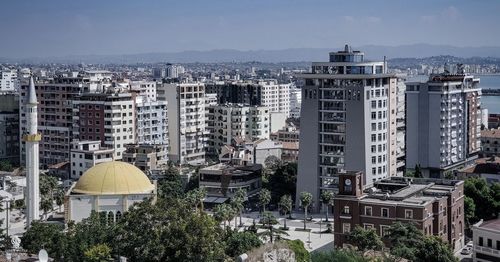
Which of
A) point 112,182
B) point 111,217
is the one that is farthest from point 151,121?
point 111,217

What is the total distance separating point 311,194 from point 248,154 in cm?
1142

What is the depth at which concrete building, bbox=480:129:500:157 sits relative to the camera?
51719 mm

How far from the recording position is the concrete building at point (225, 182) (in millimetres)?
39875

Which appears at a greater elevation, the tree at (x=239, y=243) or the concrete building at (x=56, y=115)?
the concrete building at (x=56, y=115)

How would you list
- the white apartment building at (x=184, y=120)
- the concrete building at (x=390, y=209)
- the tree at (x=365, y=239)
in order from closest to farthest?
the tree at (x=365, y=239) → the concrete building at (x=390, y=209) → the white apartment building at (x=184, y=120)

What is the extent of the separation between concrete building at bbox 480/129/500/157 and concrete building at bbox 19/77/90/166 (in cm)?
2768

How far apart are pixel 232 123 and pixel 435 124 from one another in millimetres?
17607

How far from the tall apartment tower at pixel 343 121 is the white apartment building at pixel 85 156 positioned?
41.1 feet

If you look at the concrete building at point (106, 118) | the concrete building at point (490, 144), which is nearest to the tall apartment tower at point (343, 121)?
the concrete building at point (106, 118)

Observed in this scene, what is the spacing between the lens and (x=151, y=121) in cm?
5141

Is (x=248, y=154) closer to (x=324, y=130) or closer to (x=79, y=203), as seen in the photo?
(x=324, y=130)

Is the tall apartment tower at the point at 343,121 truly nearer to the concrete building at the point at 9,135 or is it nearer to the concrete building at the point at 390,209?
the concrete building at the point at 390,209

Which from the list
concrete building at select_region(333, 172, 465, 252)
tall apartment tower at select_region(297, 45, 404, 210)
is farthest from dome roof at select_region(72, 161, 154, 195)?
tall apartment tower at select_region(297, 45, 404, 210)

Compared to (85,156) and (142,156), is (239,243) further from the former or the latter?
(142,156)
